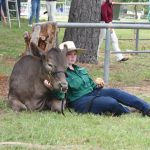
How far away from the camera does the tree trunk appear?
13.2m

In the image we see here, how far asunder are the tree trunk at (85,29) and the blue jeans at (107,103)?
5.60 meters

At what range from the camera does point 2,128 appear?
21.0 ft

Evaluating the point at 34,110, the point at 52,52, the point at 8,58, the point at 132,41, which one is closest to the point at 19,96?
the point at 34,110

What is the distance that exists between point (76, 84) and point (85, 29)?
232 inches

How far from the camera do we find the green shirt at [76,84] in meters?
7.45

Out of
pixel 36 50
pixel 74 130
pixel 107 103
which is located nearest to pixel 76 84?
pixel 107 103

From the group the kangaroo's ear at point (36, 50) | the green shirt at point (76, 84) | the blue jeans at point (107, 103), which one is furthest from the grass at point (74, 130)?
the kangaroo's ear at point (36, 50)

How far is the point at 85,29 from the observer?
13211 mm

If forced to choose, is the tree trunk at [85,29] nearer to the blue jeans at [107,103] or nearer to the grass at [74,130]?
the grass at [74,130]

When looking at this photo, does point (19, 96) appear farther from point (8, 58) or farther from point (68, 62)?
point (8, 58)

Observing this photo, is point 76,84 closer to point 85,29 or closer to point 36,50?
point 36,50

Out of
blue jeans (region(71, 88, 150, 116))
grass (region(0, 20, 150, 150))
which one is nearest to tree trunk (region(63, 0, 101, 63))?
grass (region(0, 20, 150, 150))

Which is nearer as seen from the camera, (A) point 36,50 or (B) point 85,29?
(A) point 36,50

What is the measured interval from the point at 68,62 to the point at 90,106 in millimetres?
667
